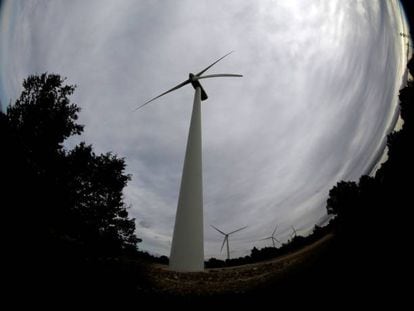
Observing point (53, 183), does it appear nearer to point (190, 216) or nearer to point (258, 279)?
point (190, 216)

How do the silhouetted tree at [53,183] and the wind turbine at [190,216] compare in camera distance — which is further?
the wind turbine at [190,216]

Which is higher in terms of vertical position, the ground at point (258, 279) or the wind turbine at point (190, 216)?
the wind turbine at point (190, 216)

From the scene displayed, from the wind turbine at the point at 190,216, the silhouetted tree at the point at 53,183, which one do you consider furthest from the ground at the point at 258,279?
the wind turbine at the point at 190,216

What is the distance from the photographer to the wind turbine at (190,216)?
11633 millimetres

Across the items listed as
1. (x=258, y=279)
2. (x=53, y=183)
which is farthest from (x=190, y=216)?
(x=258, y=279)

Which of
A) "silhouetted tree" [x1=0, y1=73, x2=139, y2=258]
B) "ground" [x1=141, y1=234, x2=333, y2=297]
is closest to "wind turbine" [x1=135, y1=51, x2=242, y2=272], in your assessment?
"silhouetted tree" [x1=0, y1=73, x2=139, y2=258]

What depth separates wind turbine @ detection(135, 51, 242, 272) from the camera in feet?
38.2

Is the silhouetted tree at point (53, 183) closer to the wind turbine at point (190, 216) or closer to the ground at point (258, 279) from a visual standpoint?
the ground at point (258, 279)

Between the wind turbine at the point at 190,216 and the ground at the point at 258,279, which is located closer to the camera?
the ground at the point at 258,279

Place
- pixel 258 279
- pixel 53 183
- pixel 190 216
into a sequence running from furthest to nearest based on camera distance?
pixel 190 216, pixel 53 183, pixel 258 279

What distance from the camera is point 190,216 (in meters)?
12.9

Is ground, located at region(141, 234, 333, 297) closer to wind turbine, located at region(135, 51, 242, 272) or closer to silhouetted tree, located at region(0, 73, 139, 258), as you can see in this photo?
silhouetted tree, located at region(0, 73, 139, 258)

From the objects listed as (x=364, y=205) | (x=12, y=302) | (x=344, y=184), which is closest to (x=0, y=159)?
(x=12, y=302)

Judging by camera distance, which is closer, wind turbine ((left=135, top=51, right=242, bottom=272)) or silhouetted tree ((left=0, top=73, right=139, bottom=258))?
silhouetted tree ((left=0, top=73, right=139, bottom=258))
